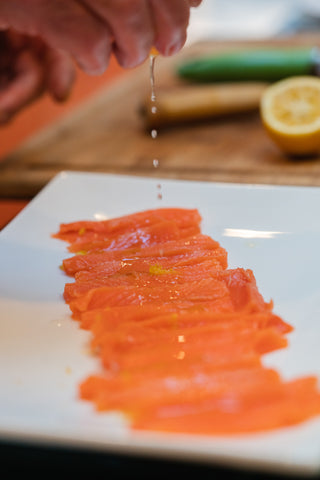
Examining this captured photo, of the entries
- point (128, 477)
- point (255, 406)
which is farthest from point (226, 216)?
point (128, 477)

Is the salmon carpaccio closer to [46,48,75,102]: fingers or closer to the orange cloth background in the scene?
[46,48,75,102]: fingers

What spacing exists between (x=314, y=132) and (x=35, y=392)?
1.65m

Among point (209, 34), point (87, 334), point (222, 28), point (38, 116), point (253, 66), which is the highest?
point (222, 28)

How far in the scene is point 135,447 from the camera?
99 centimetres

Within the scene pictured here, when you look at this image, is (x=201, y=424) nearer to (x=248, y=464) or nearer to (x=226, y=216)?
(x=248, y=464)

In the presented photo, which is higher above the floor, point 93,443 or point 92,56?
point 92,56

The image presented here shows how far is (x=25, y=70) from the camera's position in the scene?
2709 mm

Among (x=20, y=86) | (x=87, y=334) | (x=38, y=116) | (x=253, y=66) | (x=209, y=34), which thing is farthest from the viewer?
(x=209, y=34)

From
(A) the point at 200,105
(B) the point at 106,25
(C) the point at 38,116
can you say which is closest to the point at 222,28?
(C) the point at 38,116

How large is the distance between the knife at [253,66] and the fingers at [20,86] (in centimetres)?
108

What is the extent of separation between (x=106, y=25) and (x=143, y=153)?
1196 millimetres

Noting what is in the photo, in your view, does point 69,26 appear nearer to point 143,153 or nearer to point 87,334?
point 87,334

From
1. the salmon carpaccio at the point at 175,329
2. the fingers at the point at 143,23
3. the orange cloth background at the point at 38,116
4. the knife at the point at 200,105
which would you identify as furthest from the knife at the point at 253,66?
the fingers at the point at 143,23

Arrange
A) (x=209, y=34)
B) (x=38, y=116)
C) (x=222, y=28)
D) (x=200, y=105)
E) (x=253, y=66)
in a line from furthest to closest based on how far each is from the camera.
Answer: (x=222, y=28) < (x=209, y=34) < (x=38, y=116) < (x=253, y=66) < (x=200, y=105)
